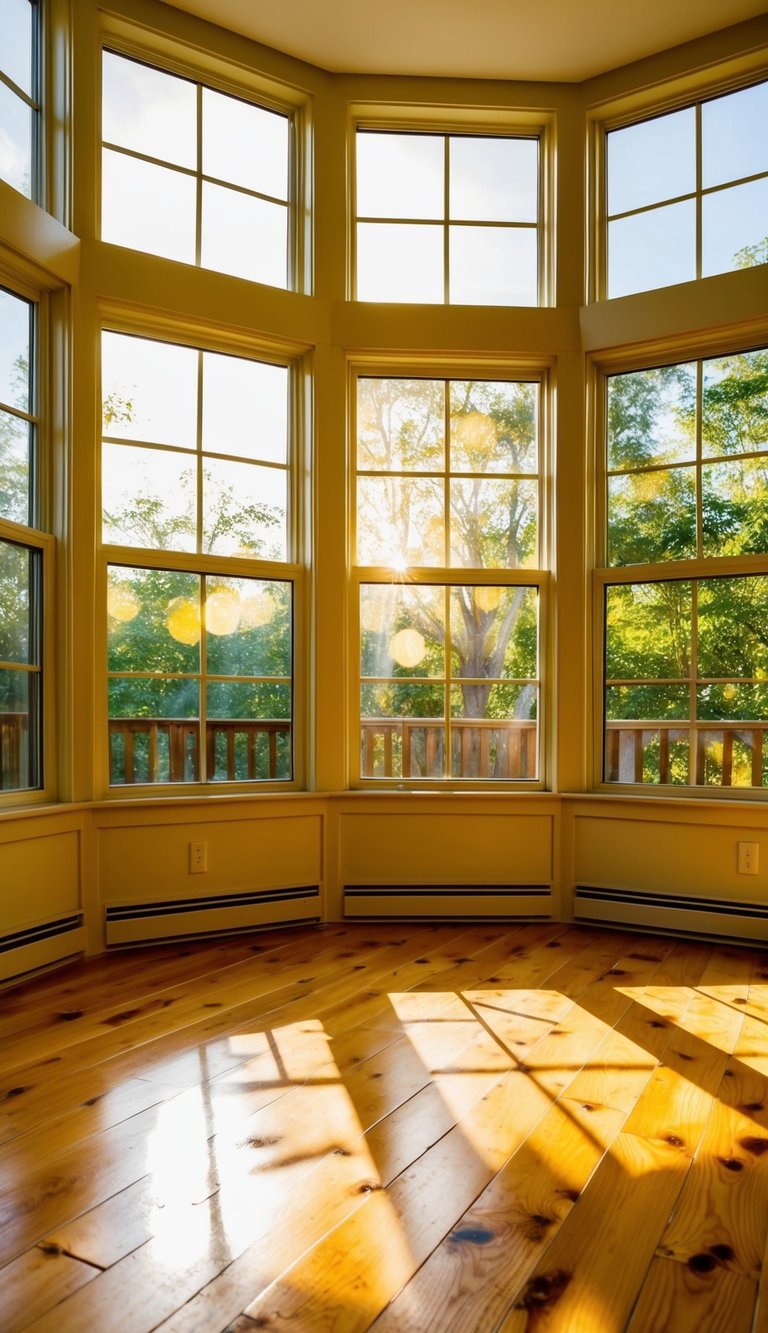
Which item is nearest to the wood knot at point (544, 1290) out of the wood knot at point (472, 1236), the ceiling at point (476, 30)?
the wood knot at point (472, 1236)

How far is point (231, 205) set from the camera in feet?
13.5

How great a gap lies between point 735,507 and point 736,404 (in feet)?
1.46

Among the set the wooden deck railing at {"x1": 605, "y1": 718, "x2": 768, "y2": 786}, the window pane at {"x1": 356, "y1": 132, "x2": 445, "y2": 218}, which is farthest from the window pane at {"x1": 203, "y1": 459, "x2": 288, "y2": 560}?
the wooden deck railing at {"x1": 605, "y1": 718, "x2": 768, "y2": 786}

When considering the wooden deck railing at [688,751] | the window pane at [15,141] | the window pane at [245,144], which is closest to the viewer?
the window pane at [15,141]

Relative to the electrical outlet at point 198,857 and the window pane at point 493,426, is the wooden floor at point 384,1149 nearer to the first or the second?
the electrical outlet at point 198,857

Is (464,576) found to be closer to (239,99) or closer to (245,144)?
(245,144)

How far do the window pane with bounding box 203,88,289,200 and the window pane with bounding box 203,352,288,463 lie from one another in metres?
0.80

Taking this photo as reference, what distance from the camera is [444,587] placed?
4.30m

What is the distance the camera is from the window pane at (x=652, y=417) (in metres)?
4.14

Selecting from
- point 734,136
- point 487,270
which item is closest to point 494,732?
point 487,270

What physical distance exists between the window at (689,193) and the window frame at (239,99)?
1.40 meters

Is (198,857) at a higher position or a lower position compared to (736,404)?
lower

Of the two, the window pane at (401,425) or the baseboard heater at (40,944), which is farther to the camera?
the window pane at (401,425)

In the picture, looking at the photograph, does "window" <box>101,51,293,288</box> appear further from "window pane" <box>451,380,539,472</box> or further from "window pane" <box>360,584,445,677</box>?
"window pane" <box>360,584,445,677</box>
